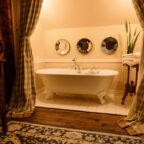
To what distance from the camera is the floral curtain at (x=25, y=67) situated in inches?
67.8

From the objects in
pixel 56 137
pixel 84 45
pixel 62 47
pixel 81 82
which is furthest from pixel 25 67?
pixel 84 45

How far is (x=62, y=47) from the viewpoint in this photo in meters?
3.04

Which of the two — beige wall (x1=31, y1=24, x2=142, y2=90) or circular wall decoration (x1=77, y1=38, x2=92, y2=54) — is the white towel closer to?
beige wall (x1=31, y1=24, x2=142, y2=90)

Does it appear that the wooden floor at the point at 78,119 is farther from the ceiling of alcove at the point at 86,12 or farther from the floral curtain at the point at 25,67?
the ceiling of alcove at the point at 86,12

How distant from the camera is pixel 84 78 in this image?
2.03 metres

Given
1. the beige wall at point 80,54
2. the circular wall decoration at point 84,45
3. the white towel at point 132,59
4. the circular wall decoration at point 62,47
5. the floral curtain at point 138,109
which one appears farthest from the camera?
the circular wall decoration at point 62,47

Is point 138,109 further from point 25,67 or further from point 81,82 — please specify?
point 25,67

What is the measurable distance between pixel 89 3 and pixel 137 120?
2.28 meters

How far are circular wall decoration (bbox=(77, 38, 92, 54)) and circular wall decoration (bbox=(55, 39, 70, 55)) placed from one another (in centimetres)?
30


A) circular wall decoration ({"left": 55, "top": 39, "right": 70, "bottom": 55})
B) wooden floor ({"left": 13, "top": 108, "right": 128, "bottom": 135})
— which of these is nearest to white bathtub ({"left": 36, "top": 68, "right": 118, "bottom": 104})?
wooden floor ({"left": 13, "top": 108, "right": 128, "bottom": 135})

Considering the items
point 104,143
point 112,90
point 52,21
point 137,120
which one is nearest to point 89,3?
point 52,21

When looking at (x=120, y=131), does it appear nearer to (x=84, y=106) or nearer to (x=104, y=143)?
(x=104, y=143)

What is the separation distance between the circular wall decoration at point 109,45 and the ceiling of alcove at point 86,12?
0.37 m

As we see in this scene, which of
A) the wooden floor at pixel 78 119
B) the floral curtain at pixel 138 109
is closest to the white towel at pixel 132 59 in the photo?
the floral curtain at pixel 138 109
